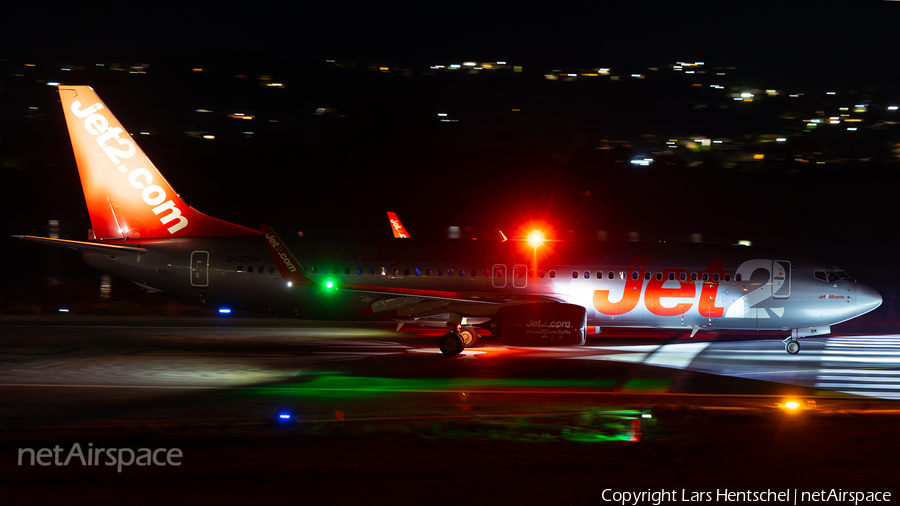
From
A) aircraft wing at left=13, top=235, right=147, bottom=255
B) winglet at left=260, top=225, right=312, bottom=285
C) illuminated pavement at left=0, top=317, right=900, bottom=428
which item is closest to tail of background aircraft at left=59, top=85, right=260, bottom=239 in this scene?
aircraft wing at left=13, top=235, right=147, bottom=255

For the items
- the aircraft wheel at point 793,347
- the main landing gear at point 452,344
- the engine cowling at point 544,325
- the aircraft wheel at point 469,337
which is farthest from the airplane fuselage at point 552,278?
the main landing gear at point 452,344

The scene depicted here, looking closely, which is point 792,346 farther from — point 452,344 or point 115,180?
point 115,180

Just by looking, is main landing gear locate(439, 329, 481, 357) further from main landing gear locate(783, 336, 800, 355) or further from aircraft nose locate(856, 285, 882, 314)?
aircraft nose locate(856, 285, 882, 314)

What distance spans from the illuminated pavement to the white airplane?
1.15 meters

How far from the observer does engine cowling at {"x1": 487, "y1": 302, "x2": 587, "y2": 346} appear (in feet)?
59.8

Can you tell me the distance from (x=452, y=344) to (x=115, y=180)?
38.3ft

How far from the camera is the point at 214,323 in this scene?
1062 inches

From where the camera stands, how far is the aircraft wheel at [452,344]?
1906 cm

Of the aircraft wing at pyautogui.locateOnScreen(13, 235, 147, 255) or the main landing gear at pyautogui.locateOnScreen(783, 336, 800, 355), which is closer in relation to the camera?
the main landing gear at pyautogui.locateOnScreen(783, 336, 800, 355)

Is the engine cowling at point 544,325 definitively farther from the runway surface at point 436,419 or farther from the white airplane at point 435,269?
the white airplane at point 435,269

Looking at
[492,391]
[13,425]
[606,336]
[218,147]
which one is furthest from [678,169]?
[13,425]

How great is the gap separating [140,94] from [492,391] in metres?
173

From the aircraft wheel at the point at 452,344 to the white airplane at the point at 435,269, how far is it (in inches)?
32.5

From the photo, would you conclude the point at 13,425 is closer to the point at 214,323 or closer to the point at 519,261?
the point at 519,261
